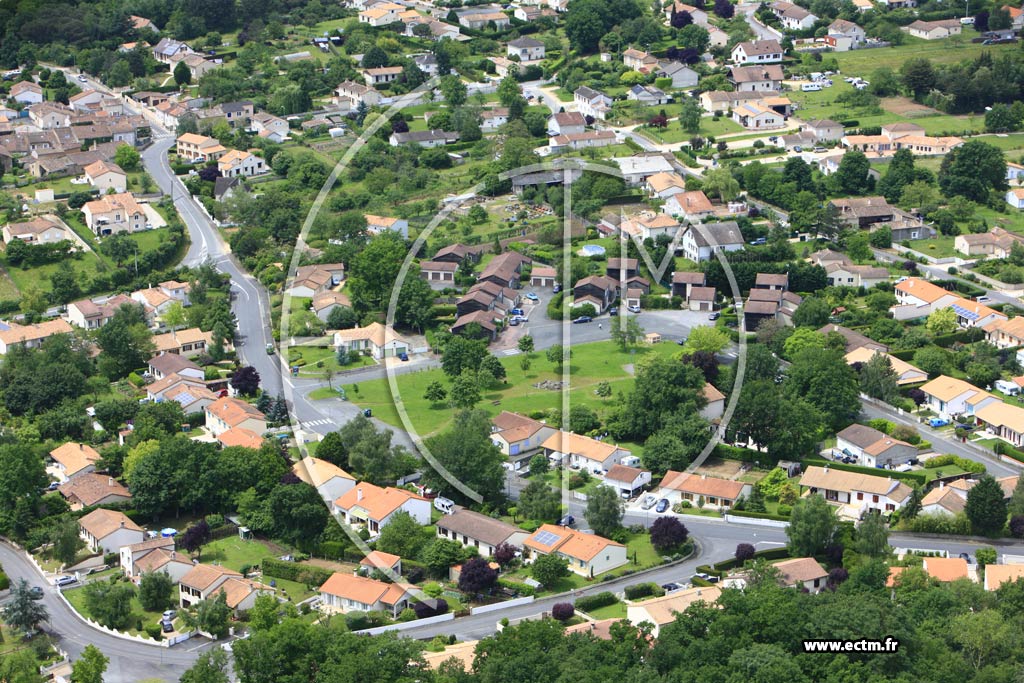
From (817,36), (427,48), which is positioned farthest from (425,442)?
(817,36)

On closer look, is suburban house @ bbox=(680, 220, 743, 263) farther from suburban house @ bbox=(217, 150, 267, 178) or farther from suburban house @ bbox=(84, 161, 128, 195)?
suburban house @ bbox=(84, 161, 128, 195)

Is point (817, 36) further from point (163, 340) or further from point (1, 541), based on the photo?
point (1, 541)

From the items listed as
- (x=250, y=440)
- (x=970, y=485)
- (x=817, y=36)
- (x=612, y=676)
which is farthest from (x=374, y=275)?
(x=817, y=36)

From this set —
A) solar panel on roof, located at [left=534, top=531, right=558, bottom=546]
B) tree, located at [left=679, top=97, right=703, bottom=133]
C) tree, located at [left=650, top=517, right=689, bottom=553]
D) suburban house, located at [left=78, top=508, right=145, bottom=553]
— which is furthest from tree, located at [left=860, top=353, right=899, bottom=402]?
tree, located at [left=679, top=97, right=703, bottom=133]

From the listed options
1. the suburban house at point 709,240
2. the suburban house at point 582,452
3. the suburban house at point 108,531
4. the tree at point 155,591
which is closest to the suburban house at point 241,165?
the suburban house at point 709,240

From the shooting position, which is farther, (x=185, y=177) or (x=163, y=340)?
(x=185, y=177)

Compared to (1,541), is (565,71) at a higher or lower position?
higher

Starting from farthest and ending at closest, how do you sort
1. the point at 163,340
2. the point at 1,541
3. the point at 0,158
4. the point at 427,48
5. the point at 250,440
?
the point at 427,48 → the point at 0,158 → the point at 163,340 → the point at 250,440 → the point at 1,541

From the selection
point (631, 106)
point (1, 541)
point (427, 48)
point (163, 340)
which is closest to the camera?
point (1, 541)
